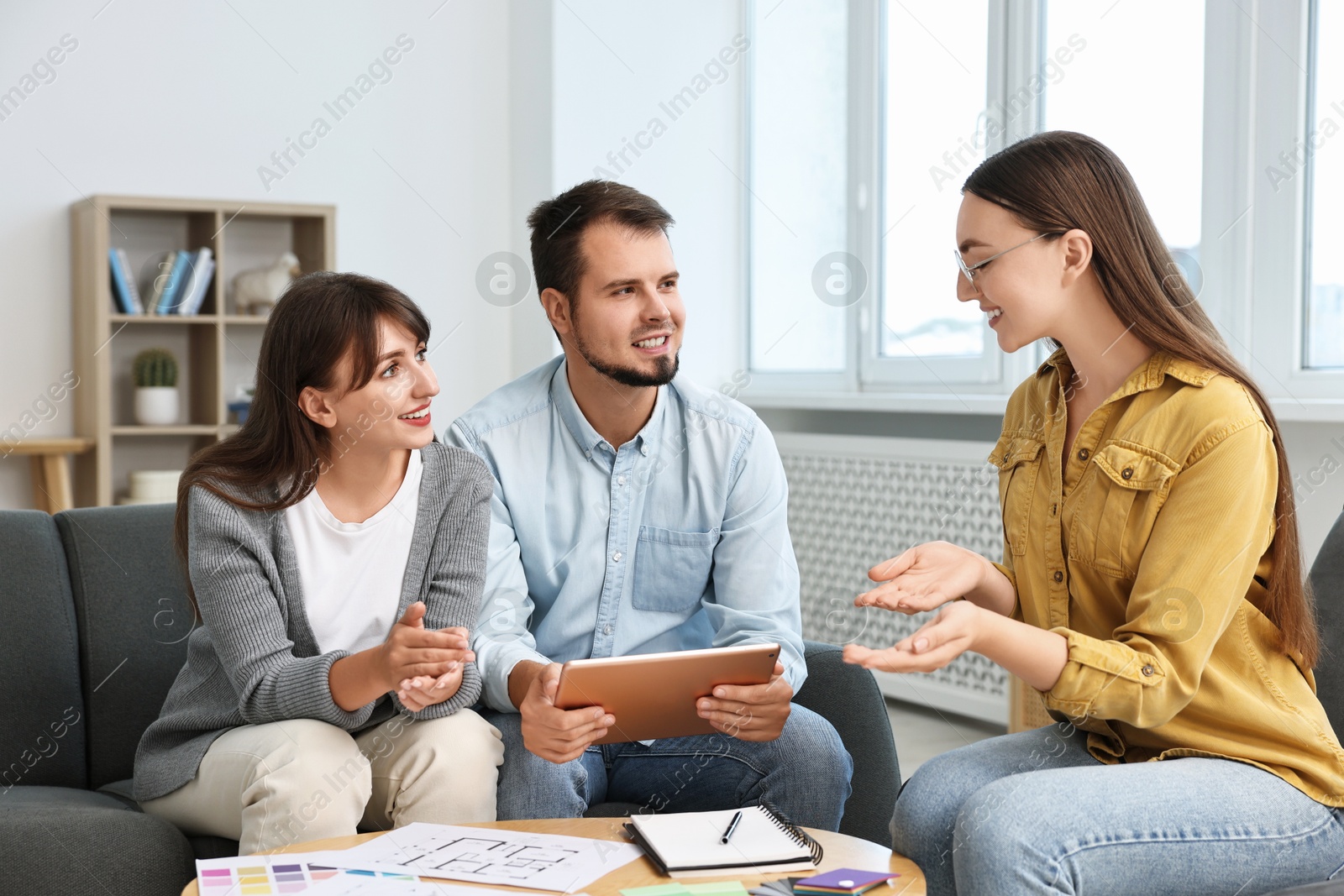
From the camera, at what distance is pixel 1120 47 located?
10.2 ft

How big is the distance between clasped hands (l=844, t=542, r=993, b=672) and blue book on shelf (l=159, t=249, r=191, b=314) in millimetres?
3019

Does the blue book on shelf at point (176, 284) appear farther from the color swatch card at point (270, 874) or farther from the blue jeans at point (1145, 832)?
the blue jeans at point (1145, 832)

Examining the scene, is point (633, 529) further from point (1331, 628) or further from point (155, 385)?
point (155, 385)

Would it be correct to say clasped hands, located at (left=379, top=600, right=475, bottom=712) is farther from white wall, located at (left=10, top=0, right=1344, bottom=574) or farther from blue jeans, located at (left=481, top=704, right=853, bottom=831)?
white wall, located at (left=10, top=0, right=1344, bottom=574)

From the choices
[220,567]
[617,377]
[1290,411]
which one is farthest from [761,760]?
[1290,411]

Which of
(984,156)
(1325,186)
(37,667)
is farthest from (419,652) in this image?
(984,156)

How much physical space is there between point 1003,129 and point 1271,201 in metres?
0.88

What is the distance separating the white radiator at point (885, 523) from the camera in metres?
3.39

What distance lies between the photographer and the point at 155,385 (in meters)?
3.78

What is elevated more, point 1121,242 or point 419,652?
point 1121,242

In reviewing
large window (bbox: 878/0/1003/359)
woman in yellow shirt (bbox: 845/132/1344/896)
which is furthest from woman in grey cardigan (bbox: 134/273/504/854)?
large window (bbox: 878/0/1003/359)

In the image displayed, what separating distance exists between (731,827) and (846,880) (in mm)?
168

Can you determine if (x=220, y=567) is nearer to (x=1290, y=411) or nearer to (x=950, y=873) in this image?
(x=950, y=873)

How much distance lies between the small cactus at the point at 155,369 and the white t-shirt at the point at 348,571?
2365 mm
